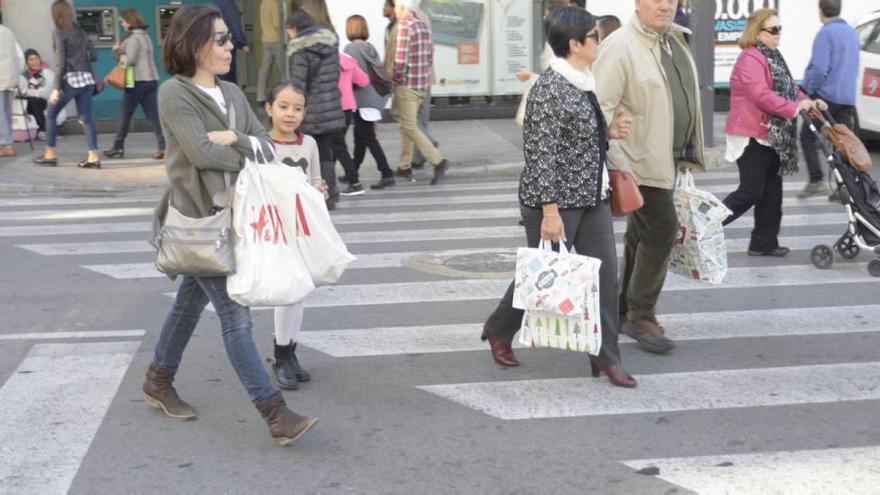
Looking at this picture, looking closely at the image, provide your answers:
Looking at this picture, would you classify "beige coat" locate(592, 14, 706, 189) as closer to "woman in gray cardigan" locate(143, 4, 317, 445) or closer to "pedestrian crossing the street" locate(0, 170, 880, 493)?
"pedestrian crossing the street" locate(0, 170, 880, 493)

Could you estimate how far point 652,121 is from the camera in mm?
6398

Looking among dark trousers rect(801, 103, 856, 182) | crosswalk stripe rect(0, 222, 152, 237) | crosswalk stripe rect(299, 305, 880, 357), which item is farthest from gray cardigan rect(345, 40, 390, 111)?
crosswalk stripe rect(299, 305, 880, 357)

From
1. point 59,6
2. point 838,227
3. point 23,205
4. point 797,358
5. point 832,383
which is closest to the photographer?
point 832,383

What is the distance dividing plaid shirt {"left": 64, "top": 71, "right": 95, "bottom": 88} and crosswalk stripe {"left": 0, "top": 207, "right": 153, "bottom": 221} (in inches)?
127

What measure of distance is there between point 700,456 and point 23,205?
31.4 ft

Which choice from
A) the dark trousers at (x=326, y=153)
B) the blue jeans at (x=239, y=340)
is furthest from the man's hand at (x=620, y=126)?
the dark trousers at (x=326, y=153)

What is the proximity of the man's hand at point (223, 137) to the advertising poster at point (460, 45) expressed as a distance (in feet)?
45.8

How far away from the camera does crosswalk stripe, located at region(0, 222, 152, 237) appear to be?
1113 cm

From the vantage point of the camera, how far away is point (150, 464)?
17.1 ft

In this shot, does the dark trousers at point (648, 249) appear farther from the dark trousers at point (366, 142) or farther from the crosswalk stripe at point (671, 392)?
the dark trousers at point (366, 142)

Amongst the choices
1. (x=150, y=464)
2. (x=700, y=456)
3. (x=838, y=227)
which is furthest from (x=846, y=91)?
(x=150, y=464)

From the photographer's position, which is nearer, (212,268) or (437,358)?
(212,268)

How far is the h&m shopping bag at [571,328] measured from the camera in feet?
19.5

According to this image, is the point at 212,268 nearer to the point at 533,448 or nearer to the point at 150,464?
the point at 150,464
